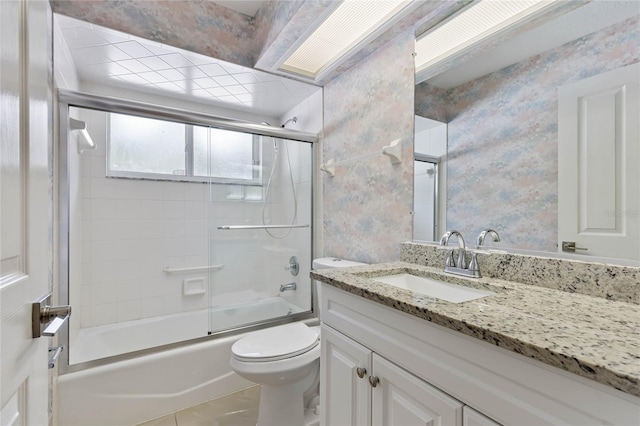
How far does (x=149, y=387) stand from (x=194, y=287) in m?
0.98

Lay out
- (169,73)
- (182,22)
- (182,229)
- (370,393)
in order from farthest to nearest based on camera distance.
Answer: (182,229) → (169,73) → (182,22) → (370,393)

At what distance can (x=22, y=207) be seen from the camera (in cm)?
51

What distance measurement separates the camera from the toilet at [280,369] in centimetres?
139

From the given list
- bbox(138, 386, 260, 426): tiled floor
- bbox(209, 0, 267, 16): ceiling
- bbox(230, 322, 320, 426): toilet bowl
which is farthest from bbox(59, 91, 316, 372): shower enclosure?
bbox(209, 0, 267, 16): ceiling

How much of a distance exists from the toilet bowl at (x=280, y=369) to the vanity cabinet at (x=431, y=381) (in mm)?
334

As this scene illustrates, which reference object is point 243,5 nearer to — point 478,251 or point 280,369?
point 478,251

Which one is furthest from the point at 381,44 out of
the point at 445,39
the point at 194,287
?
the point at 194,287

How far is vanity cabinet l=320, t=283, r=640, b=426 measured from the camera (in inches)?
19.8

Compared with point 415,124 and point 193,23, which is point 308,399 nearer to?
point 415,124

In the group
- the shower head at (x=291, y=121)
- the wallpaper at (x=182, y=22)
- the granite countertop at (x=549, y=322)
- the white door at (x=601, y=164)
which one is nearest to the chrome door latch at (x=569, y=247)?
the white door at (x=601, y=164)

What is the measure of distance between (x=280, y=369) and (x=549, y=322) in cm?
115

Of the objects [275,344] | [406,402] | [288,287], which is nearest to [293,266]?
[288,287]

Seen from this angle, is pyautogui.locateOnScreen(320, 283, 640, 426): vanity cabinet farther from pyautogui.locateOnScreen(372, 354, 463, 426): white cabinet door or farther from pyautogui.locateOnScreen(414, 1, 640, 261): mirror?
pyautogui.locateOnScreen(414, 1, 640, 261): mirror

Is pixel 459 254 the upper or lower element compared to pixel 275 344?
upper
